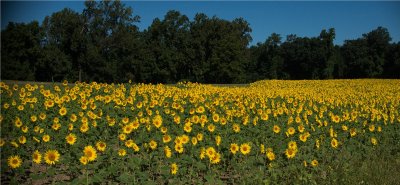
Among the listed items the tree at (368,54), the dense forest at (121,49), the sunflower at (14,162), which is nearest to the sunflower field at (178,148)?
the sunflower at (14,162)

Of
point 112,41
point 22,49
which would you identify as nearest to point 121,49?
point 112,41

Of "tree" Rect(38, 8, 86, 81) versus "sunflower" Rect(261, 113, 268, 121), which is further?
"tree" Rect(38, 8, 86, 81)

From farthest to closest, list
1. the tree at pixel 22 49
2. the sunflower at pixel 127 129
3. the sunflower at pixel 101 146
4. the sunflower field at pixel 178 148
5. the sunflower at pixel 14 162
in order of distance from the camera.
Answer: the tree at pixel 22 49
the sunflower at pixel 127 129
the sunflower at pixel 101 146
the sunflower field at pixel 178 148
the sunflower at pixel 14 162

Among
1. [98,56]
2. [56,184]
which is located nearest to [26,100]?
[56,184]

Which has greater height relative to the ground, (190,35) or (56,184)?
(190,35)

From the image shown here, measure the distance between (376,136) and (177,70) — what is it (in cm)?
4607

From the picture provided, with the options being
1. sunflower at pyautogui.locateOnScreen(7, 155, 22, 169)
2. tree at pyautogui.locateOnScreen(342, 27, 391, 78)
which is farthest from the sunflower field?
tree at pyautogui.locateOnScreen(342, 27, 391, 78)

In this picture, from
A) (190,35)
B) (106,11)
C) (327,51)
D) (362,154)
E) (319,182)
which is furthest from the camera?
(327,51)

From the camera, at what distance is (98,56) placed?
48.0m

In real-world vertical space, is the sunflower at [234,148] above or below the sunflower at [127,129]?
below

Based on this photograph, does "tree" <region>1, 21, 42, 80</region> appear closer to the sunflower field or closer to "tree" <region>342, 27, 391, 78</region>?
the sunflower field

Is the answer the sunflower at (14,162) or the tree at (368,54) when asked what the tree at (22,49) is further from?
the tree at (368,54)

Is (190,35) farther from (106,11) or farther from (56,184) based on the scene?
(56,184)

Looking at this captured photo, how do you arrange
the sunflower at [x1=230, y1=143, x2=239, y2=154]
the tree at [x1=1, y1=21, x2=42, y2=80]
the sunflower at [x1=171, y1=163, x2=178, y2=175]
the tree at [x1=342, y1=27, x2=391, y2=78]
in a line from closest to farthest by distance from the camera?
the sunflower at [x1=171, y1=163, x2=178, y2=175]
the sunflower at [x1=230, y1=143, x2=239, y2=154]
the tree at [x1=1, y1=21, x2=42, y2=80]
the tree at [x1=342, y1=27, x2=391, y2=78]
